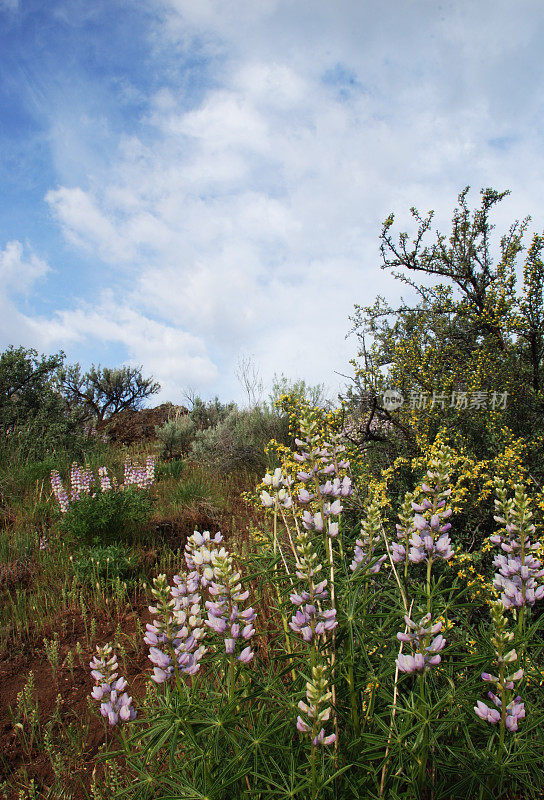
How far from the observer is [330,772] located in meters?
1.46

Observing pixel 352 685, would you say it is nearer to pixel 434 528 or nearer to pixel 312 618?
pixel 312 618

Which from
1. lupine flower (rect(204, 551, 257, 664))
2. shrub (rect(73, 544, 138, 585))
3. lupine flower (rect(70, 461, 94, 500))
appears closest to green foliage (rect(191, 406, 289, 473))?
lupine flower (rect(70, 461, 94, 500))

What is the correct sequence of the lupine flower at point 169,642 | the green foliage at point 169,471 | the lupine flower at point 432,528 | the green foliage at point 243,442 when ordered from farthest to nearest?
1. the green foliage at point 243,442
2. the green foliage at point 169,471
3. the lupine flower at point 432,528
4. the lupine flower at point 169,642

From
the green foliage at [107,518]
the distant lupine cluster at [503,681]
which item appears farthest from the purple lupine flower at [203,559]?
the green foliage at [107,518]

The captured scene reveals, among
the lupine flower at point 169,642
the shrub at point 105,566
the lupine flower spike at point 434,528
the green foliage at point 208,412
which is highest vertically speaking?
the green foliage at point 208,412

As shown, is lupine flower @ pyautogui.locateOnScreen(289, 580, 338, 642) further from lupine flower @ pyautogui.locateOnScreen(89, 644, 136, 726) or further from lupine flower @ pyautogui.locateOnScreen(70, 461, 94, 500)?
lupine flower @ pyautogui.locateOnScreen(70, 461, 94, 500)

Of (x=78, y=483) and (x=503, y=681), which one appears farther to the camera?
(x=78, y=483)

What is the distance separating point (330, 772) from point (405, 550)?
0.76m

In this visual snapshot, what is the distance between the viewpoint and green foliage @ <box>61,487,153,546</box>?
4863 mm

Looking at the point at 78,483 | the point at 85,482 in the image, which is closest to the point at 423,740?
the point at 78,483

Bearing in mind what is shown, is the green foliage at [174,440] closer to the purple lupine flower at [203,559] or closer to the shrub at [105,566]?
the shrub at [105,566]

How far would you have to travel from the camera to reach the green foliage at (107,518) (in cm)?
486

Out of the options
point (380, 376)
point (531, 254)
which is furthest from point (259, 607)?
point (531, 254)

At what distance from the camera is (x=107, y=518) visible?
15.9 ft
